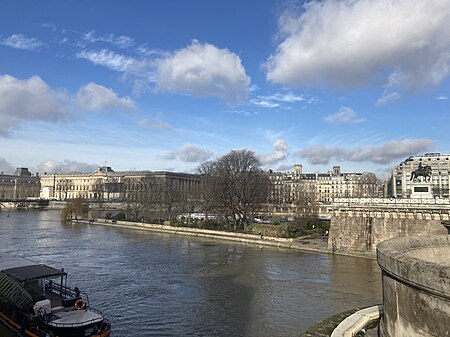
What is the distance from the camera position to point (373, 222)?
4191 cm

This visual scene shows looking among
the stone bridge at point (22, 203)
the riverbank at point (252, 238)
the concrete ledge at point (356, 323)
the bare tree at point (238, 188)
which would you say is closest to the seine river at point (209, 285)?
the riverbank at point (252, 238)

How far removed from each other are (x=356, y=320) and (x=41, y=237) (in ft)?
157

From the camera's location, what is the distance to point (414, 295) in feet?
29.1

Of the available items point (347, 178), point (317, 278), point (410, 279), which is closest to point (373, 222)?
point (317, 278)

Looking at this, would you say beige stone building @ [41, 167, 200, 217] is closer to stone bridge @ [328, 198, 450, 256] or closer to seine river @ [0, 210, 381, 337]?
seine river @ [0, 210, 381, 337]

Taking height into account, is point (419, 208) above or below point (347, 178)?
below

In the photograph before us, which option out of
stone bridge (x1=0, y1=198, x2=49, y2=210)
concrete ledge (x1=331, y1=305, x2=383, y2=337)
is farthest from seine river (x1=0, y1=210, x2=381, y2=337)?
stone bridge (x1=0, y1=198, x2=49, y2=210)

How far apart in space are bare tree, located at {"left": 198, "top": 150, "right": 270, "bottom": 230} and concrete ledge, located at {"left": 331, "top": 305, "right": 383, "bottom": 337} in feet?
142

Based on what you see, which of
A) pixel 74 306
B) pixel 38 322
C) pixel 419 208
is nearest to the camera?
pixel 38 322

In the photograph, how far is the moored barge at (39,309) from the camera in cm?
1673

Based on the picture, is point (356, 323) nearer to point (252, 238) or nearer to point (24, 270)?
point (24, 270)

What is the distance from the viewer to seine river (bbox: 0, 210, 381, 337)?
20.3 m

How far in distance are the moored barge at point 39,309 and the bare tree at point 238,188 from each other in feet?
130

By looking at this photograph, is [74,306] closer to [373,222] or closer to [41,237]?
[373,222]
